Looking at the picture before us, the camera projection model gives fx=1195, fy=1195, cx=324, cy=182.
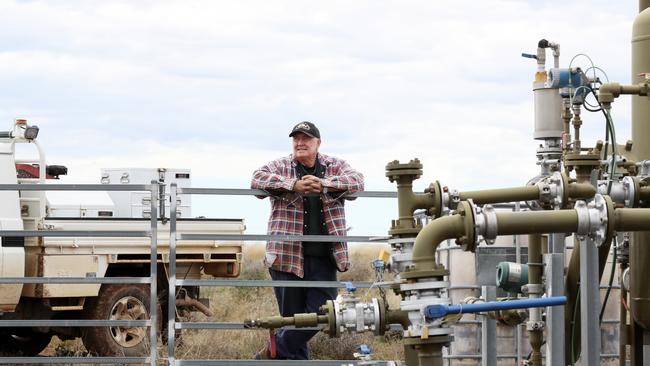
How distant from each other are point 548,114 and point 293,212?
95.2 inches

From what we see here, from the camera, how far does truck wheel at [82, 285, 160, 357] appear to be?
13.0 m

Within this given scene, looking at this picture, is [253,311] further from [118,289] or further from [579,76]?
[579,76]

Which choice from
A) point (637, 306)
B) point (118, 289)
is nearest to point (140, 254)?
point (118, 289)

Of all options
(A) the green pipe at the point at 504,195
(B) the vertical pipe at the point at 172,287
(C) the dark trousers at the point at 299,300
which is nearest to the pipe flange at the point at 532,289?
(A) the green pipe at the point at 504,195

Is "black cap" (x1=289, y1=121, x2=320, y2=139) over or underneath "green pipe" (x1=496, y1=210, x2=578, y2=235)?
over

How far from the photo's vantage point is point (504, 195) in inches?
221

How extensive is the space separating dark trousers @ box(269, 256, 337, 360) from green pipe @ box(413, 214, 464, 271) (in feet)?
13.1

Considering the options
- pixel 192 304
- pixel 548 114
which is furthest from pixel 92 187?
pixel 192 304

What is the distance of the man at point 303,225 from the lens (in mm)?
8555

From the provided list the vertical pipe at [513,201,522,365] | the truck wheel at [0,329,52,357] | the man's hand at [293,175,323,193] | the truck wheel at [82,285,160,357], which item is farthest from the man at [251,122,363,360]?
the truck wheel at [0,329,52,357]

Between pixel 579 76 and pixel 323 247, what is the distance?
2.78 metres

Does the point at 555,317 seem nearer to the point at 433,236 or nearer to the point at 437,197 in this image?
the point at 437,197

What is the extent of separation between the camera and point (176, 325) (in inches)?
333

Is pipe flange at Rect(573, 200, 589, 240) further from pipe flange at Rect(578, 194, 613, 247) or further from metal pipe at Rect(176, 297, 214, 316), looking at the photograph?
metal pipe at Rect(176, 297, 214, 316)
